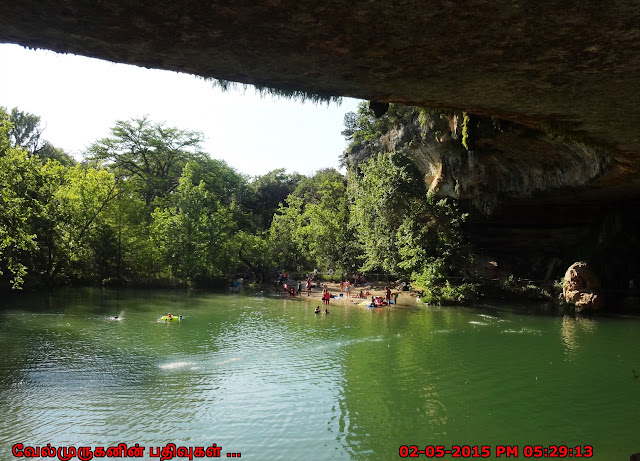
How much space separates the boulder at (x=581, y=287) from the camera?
20.5 m

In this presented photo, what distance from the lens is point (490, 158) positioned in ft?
69.3

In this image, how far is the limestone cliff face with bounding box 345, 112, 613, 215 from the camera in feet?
52.7

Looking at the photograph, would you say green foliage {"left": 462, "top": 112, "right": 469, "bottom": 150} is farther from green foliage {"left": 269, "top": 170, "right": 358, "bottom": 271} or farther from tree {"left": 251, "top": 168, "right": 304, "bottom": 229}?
tree {"left": 251, "top": 168, "right": 304, "bottom": 229}

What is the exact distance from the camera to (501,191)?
22.4 meters

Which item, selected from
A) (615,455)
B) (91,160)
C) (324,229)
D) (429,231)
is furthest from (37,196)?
(615,455)

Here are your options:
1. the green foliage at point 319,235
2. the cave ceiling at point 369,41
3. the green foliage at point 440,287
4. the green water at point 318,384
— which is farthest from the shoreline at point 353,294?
the cave ceiling at point 369,41

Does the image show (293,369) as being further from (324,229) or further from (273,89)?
(324,229)

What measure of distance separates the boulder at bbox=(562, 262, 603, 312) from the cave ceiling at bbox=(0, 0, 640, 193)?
1845cm

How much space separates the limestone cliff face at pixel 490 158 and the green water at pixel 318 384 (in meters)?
6.51

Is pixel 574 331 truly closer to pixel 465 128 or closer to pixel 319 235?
pixel 465 128

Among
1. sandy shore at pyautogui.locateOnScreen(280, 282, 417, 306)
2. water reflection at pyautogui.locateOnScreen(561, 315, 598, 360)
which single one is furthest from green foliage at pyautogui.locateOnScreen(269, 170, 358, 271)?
water reflection at pyautogui.locateOnScreen(561, 315, 598, 360)

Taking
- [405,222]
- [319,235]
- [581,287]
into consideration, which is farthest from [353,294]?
[581,287]

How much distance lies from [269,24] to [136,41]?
1211 mm

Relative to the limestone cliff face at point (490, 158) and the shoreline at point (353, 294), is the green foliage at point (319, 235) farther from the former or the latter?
the limestone cliff face at point (490, 158)
